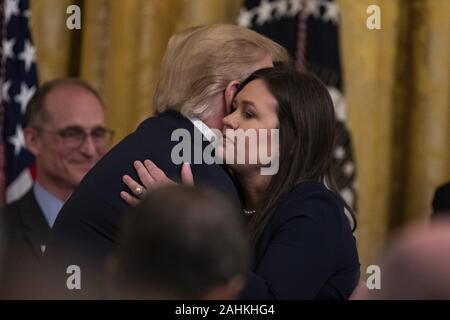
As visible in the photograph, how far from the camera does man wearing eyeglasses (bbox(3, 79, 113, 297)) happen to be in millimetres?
4352

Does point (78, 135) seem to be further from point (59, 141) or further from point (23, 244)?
point (23, 244)

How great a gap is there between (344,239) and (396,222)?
2.51 m

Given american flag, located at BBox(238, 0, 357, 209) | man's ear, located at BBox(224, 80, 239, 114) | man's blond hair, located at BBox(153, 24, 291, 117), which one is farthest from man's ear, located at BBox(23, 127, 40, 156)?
man's ear, located at BBox(224, 80, 239, 114)

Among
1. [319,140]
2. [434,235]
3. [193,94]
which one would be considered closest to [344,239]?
[319,140]

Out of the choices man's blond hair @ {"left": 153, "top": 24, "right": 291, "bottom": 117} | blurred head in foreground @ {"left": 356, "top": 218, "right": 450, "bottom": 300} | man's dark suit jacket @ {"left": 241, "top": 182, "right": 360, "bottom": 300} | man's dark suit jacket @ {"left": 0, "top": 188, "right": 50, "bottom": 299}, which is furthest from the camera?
man's dark suit jacket @ {"left": 0, "top": 188, "right": 50, "bottom": 299}

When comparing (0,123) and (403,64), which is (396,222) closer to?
(403,64)

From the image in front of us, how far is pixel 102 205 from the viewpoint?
2607 mm

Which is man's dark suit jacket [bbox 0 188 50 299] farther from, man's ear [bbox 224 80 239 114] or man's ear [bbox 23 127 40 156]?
man's ear [bbox 224 80 239 114]

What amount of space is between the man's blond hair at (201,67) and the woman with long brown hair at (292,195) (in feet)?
0.22

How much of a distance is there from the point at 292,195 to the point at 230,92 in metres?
0.41

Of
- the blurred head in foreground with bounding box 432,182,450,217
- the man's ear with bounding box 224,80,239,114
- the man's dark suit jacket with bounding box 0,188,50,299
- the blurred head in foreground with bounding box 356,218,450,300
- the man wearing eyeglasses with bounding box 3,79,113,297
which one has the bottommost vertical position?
the man's dark suit jacket with bounding box 0,188,50,299

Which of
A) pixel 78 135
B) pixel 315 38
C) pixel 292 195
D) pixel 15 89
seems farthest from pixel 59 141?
pixel 292 195

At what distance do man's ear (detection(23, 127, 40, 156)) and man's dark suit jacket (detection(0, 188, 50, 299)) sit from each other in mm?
243

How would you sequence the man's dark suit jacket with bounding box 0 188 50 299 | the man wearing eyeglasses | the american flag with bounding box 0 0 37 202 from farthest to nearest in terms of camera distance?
the american flag with bounding box 0 0 37 202
the man wearing eyeglasses
the man's dark suit jacket with bounding box 0 188 50 299
